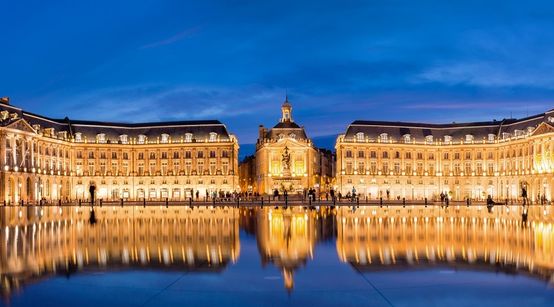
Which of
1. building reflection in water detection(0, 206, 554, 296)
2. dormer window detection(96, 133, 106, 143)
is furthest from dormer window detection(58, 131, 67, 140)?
building reflection in water detection(0, 206, 554, 296)

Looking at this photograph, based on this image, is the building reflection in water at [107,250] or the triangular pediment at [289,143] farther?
the triangular pediment at [289,143]

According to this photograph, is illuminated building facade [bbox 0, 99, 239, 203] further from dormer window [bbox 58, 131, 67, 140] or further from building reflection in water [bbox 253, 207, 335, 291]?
building reflection in water [bbox 253, 207, 335, 291]

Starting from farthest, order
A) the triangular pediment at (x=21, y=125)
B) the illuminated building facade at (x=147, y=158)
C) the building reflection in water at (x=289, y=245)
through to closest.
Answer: the illuminated building facade at (x=147, y=158) < the triangular pediment at (x=21, y=125) < the building reflection in water at (x=289, y=245)

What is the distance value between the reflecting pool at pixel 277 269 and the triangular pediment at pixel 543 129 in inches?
3152

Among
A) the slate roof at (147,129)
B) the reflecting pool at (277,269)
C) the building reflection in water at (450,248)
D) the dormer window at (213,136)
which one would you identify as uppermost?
the slate roof at (147,129)

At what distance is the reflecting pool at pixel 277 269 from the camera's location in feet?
35.4

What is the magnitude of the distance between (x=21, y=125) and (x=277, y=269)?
284 ft

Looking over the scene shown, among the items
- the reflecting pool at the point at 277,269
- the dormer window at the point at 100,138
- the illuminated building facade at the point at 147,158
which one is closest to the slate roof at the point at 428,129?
the illuminated building facade at the point at 147,158

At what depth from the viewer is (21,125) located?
91375mm

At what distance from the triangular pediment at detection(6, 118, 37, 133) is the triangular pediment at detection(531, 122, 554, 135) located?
80.1 m

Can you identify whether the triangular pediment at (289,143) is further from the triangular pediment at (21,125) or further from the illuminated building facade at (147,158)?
the triangular pediment at (21,125)

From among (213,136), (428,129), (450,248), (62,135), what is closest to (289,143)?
(213,136)

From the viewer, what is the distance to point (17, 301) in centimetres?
1044

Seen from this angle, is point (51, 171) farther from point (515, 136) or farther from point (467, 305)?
point (467, 305)
